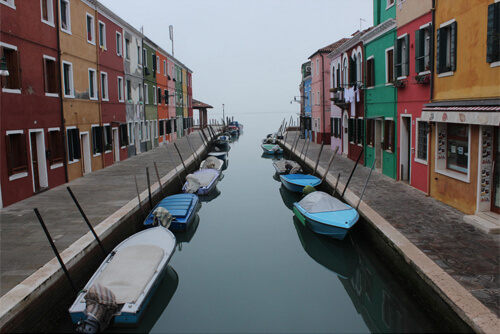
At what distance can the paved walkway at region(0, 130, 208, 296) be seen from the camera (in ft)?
26.0

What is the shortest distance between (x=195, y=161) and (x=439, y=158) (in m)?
16.4

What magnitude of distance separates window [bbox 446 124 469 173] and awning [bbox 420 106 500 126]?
540 millimetres

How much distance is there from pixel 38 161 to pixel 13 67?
3.18m

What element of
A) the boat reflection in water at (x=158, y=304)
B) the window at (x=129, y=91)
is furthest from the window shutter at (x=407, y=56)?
the window at (x=129, y=91)

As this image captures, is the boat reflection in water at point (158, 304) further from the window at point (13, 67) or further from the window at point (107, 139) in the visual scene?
the window at point (107, 139)

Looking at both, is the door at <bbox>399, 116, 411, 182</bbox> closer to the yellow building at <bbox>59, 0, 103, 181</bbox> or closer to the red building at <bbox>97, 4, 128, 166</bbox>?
the yellow building at <bbox>59, 0, 103, 181</bbox>

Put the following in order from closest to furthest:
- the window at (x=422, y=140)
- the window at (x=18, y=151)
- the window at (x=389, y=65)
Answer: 1. the window at (x=18, y=151)
2. the window at (x=422, y=140)
3. the window at (x=389, y=65)

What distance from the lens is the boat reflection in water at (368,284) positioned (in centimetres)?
732

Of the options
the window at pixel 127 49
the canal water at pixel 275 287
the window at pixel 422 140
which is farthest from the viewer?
the window at pixel 127 49

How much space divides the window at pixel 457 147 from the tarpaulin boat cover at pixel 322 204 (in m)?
2.93

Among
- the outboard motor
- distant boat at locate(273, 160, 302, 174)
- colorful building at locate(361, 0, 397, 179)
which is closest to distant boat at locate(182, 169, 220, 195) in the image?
distant boat at locate(273, 160, 302, 174)

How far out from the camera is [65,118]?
54.0 ft

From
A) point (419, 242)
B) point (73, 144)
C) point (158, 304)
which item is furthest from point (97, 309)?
point (73, 144)

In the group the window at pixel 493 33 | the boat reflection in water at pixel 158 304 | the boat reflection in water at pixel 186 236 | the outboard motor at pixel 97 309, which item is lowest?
the boat reflection in water at pixel 158 304
